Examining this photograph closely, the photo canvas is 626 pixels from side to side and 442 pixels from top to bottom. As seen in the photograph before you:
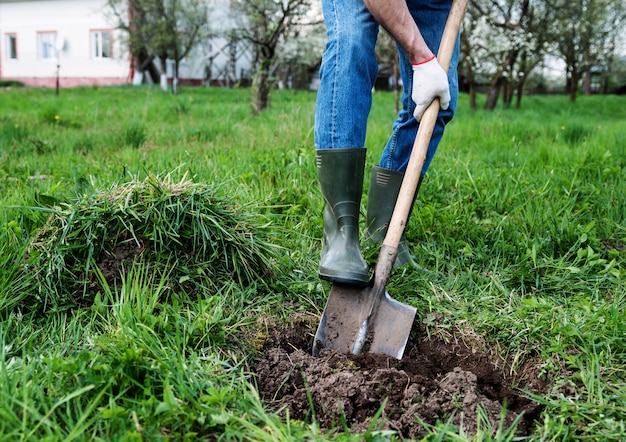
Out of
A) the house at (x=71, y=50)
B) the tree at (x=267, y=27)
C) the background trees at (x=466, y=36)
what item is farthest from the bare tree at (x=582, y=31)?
the house at (x=71, y=50)

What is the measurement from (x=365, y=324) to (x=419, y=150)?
67 cm

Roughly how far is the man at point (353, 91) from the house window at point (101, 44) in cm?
2291

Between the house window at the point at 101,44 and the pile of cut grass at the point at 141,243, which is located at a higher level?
the house window at the point at 101,44

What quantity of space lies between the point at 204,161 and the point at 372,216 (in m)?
1.40

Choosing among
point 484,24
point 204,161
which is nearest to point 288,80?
point 484,24

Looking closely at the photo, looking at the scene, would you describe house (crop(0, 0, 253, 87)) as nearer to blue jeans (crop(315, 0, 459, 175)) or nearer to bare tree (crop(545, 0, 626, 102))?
bare tree (crop(545, 0, 626, 102))

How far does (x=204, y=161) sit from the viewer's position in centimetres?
354

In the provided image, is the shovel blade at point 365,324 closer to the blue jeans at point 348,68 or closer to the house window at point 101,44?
the blue jeans at point 348,68

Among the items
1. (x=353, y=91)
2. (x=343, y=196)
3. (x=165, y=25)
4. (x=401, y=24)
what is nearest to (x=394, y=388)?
(x=343, y=196)

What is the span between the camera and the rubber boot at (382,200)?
2.50 metres

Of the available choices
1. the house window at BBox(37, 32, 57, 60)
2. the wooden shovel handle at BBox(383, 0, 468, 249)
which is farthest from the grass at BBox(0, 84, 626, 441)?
the house window at BBox(37, 32, 57, 60)

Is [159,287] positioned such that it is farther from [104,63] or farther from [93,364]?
[104,63]

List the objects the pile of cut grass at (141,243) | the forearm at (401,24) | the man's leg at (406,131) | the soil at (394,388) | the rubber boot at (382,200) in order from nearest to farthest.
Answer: the soil at (394,388)
the pile of cut grass at (141,243)
the forearm at (401,24)
the man's leg at (406,131)
the rubber boot at (382,200)

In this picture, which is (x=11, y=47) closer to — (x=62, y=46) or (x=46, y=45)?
(x=46, y=45)
